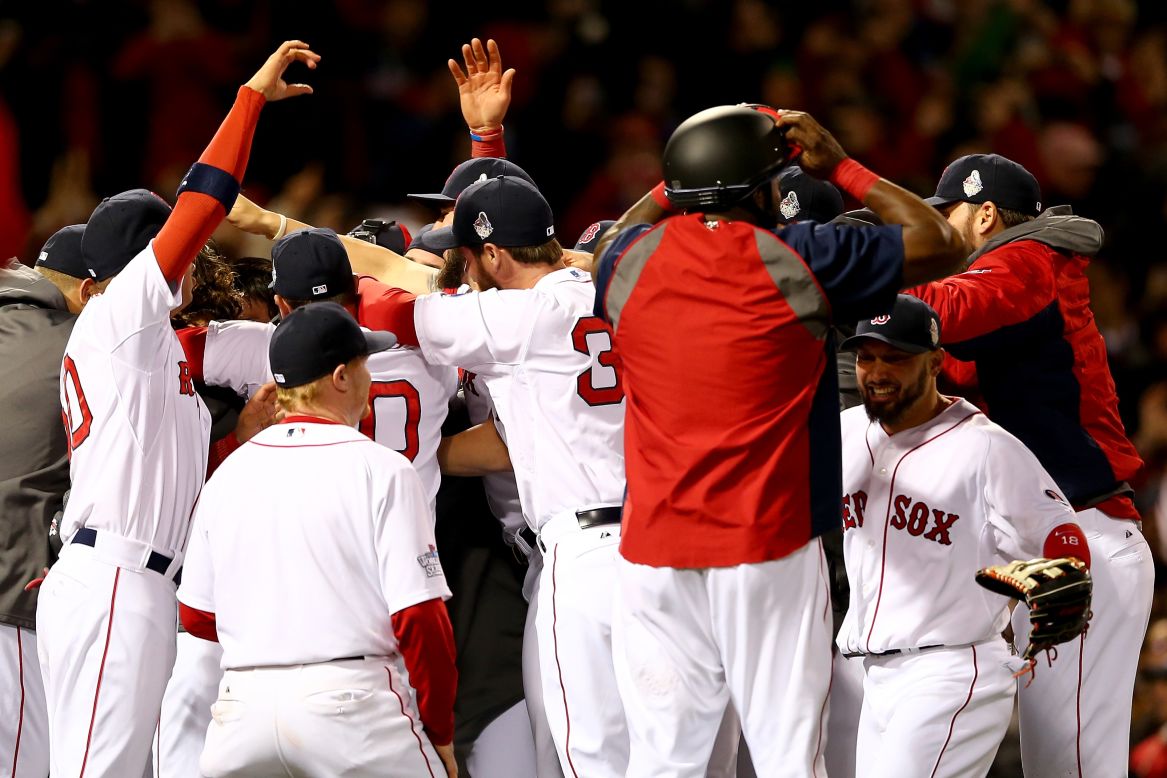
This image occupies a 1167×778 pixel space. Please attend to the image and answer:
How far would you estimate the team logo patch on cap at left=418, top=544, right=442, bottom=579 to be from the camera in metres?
3.61

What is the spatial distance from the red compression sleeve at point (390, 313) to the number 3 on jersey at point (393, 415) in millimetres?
202

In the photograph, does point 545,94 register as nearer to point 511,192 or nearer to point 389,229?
point 389,229

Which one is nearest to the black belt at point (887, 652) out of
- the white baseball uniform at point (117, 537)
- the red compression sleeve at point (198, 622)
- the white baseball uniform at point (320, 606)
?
the white baseball uniform at point (320, 606)

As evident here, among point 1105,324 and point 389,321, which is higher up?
point 389,321

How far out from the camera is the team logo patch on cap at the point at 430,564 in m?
3.61

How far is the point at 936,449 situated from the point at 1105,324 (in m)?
6.13

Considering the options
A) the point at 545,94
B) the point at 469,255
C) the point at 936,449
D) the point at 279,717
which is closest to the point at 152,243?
the point at 469,255

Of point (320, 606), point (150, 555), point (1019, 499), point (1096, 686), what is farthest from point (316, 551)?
point (1096, 686)

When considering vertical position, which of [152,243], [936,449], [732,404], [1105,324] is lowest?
[1105,324]

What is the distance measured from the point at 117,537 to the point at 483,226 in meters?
1.50

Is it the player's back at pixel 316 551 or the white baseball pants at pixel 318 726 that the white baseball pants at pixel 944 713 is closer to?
the white baseball pants at pixel 318 726

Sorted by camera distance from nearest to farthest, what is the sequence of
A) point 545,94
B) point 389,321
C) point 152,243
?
1. point 152,243
2. point 389,321
3. point 545,94

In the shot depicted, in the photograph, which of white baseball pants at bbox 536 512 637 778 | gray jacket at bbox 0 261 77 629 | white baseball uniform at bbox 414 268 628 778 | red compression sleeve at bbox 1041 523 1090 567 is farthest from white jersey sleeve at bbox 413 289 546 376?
red compression sleeve at bbox 1041 523 1090 567

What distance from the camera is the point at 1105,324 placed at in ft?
32.6
